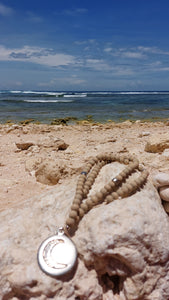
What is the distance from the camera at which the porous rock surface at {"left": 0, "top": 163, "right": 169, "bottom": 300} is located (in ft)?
5.58

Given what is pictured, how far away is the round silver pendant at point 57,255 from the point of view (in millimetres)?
1718

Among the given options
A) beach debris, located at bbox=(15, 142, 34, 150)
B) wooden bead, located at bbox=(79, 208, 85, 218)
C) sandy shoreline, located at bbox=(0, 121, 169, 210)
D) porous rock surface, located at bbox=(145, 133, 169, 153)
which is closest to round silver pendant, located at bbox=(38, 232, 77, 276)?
wooden bead, located at bbox=(79, 208, 85, 218)

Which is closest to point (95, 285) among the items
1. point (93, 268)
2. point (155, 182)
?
point (93, 268)

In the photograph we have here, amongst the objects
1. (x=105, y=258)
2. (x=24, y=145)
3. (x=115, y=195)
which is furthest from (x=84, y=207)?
(x=24, y=145)

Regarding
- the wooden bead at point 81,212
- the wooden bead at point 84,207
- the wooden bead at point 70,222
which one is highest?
the wooden bead at point 84,207

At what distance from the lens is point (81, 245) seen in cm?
185

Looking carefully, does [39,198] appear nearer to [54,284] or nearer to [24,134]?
[54,284]

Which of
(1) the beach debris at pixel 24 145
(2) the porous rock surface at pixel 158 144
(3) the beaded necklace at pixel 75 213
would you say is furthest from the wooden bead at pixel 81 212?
(1) the beach debris at pixel 24 145

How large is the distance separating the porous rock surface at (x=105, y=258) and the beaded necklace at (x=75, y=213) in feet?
0.20

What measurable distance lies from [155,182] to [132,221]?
2.45 feet

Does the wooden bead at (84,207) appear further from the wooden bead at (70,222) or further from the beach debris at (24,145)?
the beach debris at (24,145)

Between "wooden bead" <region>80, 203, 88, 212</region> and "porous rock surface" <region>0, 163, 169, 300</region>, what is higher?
"wooden bead" <region>80, 203, 88, 212</region>

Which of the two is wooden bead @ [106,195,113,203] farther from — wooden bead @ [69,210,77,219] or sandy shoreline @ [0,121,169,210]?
A: sandy shoreline @ [0,121,169,210]

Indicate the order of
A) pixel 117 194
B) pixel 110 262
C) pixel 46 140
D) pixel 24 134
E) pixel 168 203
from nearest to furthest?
pixel 110 262 < pixel 117 194 < pixel 168 203 < pixel 46 140 < pixel 24 134
